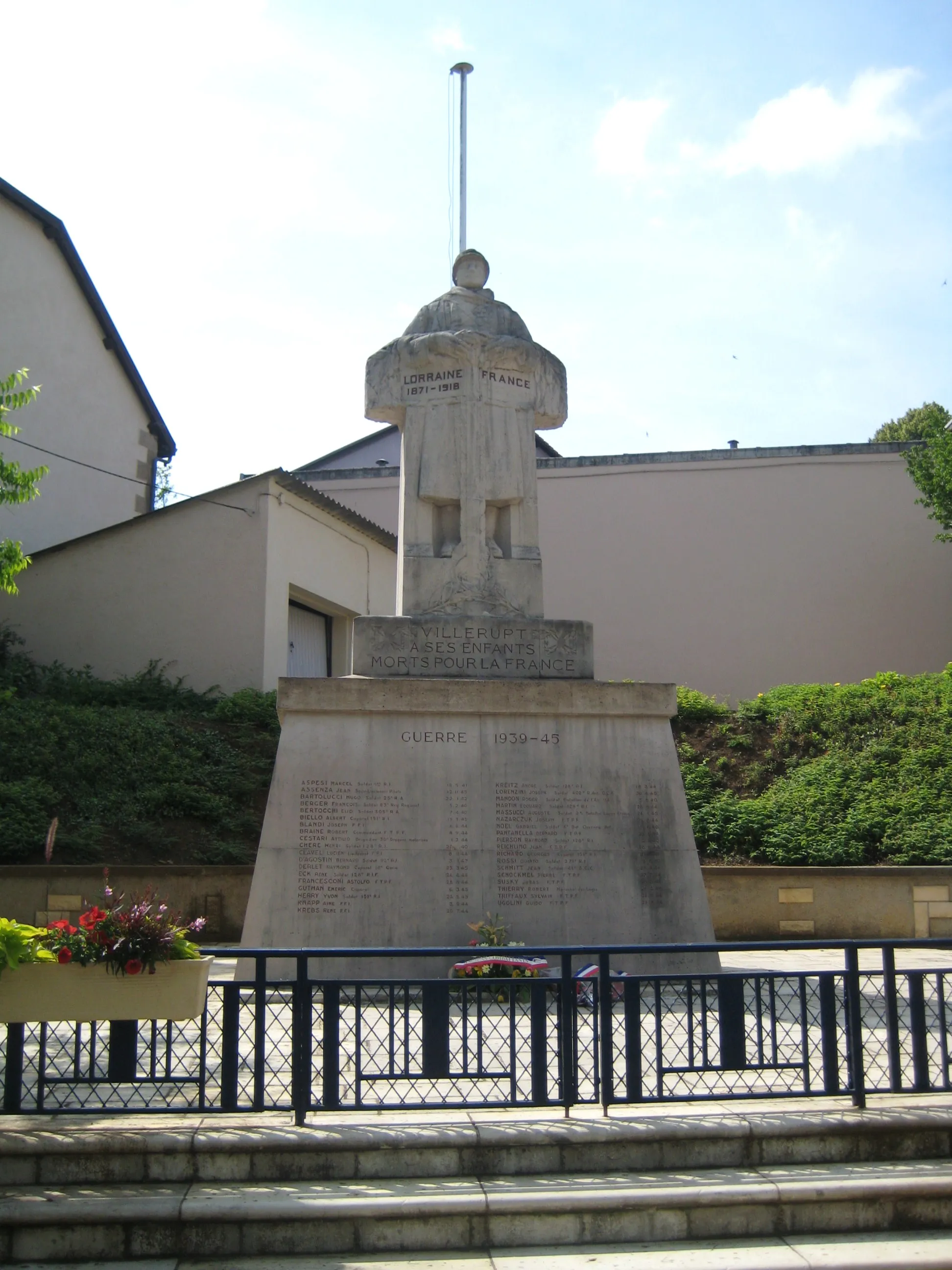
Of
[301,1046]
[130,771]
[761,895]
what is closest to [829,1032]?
[301,1046]

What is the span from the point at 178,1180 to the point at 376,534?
1831cm

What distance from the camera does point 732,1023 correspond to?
586 cm

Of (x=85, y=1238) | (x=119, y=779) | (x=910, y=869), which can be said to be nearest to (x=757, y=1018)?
(x=85, y=1238)

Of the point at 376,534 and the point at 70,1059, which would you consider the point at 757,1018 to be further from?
the point at 376,534

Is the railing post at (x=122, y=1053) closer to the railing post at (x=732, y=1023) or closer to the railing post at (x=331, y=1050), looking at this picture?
the railing post at (x=331, y=1050)

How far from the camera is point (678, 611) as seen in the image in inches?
972

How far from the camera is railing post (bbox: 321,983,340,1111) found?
219 inches

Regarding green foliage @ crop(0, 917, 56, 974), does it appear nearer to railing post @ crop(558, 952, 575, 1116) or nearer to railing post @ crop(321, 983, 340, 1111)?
railing post @ crop(321, 983, 340, 1111)

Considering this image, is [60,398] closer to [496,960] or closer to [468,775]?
[468,775]

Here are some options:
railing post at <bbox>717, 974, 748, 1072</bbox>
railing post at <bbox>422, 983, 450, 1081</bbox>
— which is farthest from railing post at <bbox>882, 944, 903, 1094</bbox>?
railing post at <bbox>422, 983, 450, 1081</bbox>

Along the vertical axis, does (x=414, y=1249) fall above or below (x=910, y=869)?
below

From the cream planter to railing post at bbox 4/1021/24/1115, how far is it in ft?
0.22

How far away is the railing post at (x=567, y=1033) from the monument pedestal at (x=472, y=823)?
2884mm

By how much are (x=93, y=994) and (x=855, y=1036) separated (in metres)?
3.67
